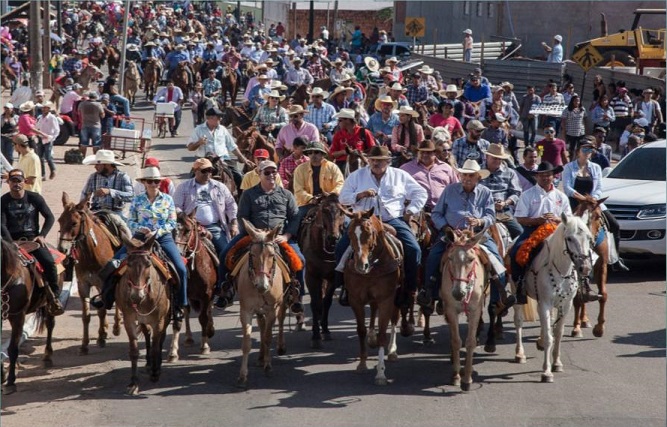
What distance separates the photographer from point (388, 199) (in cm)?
1431

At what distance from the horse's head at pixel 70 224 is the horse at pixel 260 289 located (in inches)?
81.6

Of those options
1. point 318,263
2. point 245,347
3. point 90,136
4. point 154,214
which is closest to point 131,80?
point 90,136

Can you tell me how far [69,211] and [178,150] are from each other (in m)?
20.4

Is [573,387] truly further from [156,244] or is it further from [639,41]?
[639,41]

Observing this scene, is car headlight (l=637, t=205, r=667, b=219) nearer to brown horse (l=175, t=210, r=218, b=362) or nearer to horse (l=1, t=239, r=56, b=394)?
brown horse (l=175, t=210, r=218, b=362)

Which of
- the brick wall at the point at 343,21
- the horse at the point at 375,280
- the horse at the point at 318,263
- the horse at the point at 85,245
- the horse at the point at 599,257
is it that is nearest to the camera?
the horse at the point at 375,280

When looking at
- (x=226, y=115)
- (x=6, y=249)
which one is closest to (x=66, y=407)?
(x=6, y=249)

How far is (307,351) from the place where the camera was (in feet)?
48.0

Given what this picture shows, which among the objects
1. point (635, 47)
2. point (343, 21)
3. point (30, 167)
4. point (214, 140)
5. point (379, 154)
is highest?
point (343, 21)

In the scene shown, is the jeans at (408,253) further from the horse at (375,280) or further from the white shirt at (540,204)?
the white shirt at (540,204)

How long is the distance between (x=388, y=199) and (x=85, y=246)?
3747 millimetres

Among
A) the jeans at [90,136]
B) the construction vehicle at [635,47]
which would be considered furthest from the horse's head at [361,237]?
the construction vehicle at [635,47]

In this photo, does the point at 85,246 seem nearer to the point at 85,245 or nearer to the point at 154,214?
the point at 85,245

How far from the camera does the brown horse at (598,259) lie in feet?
48.8
